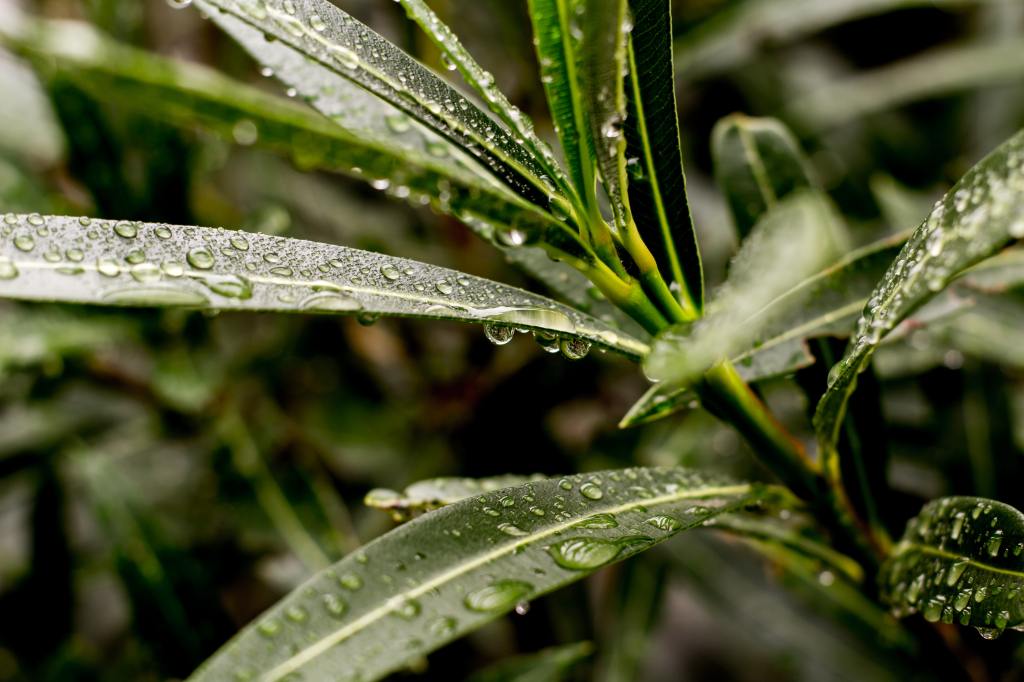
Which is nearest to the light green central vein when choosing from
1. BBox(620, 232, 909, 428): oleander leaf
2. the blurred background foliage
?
BBox(620, 232, 909, 428): oleander leaf

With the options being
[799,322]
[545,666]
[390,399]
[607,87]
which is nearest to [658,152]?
[607,87]

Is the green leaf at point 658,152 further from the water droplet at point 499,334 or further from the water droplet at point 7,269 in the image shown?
the water droplet at point 7,269

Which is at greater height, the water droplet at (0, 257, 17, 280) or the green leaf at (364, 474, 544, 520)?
the water droplet at (0, 257, 17, 280)

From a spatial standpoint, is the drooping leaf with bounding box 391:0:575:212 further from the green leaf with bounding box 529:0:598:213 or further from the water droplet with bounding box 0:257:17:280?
the water droplet with bounding box 0:257:17:280

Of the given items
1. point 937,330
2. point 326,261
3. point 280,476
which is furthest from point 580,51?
point 280,476

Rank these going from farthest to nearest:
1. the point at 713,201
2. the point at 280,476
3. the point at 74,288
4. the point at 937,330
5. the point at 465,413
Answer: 1. the point at 713,201
2. the point at 465,413
3. the point at 280,476
4. the point at 937,330
5. the point at 74,288

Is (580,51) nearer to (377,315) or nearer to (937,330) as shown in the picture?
(377,315)
